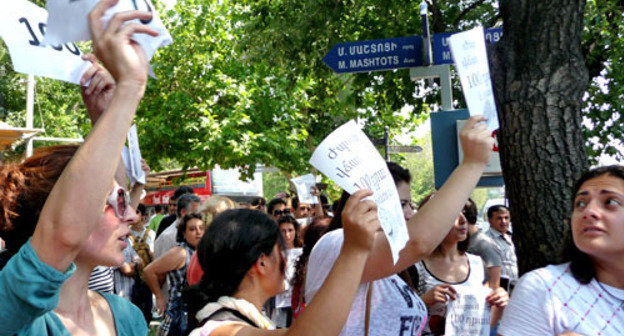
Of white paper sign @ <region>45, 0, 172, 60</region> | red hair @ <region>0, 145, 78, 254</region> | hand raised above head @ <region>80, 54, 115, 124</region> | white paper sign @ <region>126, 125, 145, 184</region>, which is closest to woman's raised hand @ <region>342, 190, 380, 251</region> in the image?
white paper sign @ <region>45, 0, 172, 60</region>

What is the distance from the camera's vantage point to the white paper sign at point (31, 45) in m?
1.97

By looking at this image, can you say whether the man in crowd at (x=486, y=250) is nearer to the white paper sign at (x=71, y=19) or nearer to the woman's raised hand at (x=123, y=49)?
the white paper sign at (x=71, y=19)

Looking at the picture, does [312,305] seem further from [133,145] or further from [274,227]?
[133,145]

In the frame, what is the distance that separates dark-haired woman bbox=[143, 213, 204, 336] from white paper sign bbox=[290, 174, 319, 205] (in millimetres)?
5172

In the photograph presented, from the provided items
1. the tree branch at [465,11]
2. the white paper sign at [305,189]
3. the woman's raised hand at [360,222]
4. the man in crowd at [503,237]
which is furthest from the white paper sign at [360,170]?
the white paper sign at [305,189]

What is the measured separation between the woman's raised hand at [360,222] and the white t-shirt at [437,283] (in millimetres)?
2569

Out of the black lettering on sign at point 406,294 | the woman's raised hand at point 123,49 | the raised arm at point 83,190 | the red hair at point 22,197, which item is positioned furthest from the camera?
the black lettering on sign at point 406,294

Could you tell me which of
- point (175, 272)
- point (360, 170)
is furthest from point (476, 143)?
point (175, 272)

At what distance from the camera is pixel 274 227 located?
2.81 m

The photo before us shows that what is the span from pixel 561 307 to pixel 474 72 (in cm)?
93

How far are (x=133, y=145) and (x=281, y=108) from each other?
1706 cm

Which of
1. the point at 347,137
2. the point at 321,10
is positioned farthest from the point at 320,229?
the point at 321,10

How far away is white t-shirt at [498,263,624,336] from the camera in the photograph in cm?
251

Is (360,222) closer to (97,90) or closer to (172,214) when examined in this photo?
(97,90)
